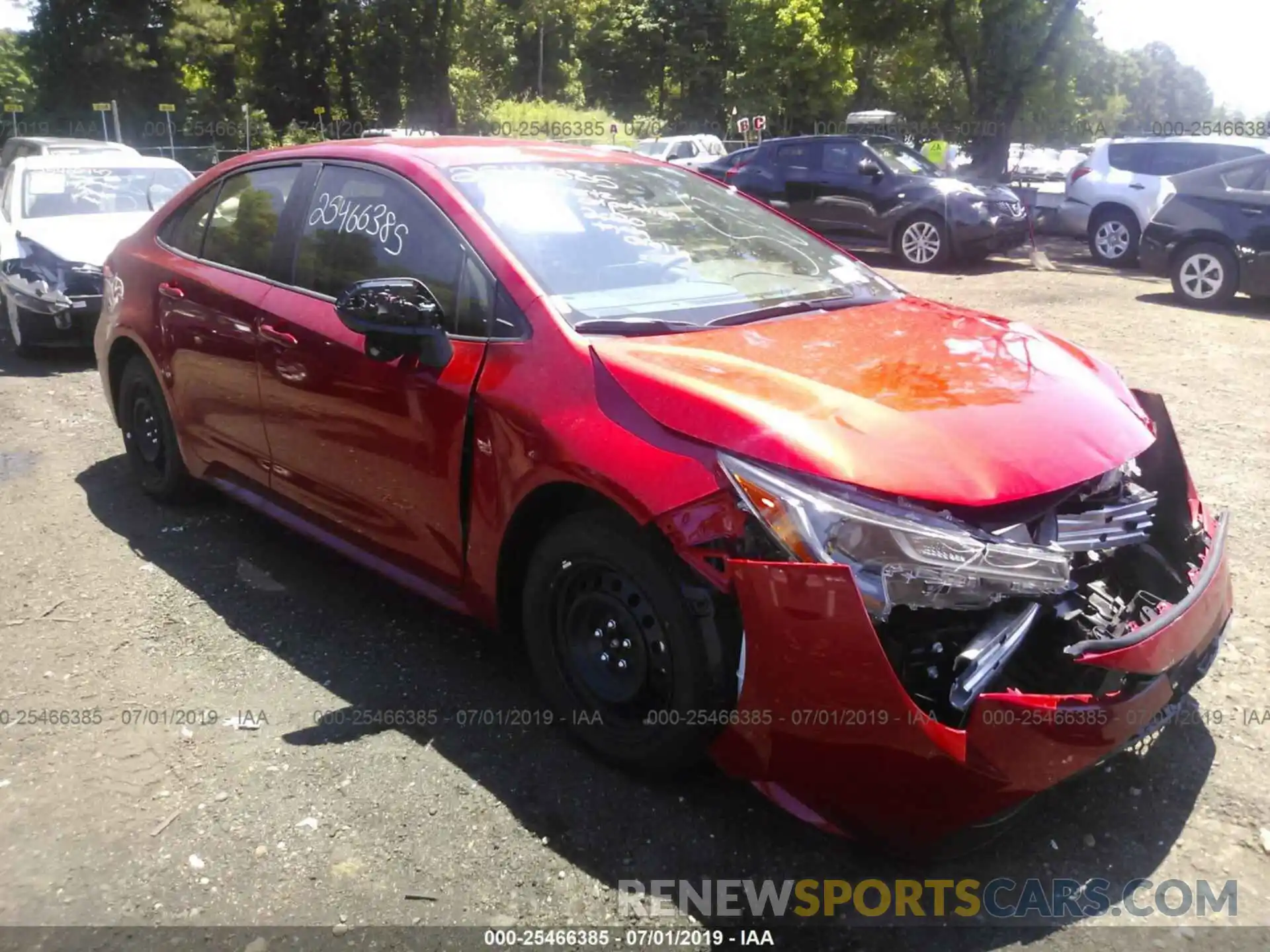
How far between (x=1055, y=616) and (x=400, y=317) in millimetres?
2058

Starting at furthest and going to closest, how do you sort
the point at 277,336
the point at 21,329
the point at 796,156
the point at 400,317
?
the point at 796,156
the point at 21,329
the point at 277,336
the point at 400,317

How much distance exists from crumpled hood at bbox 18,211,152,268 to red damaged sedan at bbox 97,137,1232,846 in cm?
501

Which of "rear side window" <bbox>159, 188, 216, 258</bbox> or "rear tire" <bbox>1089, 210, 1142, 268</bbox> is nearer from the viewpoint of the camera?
"rear side window" <bbox>159, 188, 216, 258</bbox>

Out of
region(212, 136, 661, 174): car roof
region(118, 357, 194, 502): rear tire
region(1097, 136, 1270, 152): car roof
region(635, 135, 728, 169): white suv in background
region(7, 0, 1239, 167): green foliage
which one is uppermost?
region(7, 0, 1239, 167): green foliage

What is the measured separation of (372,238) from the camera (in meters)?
3.79

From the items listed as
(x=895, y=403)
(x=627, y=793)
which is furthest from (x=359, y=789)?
(x=895, y=403)

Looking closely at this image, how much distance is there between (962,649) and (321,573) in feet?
9.74

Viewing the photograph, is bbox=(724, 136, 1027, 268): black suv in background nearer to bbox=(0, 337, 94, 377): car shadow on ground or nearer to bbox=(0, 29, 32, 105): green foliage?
bbox=(0, 337, 94, 377): car shadow on ground

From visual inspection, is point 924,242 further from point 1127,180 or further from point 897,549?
point 897,549

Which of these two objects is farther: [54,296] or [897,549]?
[54,296]

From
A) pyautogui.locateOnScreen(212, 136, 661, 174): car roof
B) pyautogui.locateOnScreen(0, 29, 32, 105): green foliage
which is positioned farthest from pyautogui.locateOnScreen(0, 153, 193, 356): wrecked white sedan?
pyautogui.locateOnScreen(0, 29, 32, 105): green foliage

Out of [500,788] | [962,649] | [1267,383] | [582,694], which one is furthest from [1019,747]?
[1267,383]

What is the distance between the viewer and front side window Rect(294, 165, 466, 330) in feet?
11.4

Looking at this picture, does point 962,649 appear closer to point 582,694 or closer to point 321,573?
point 582,694
